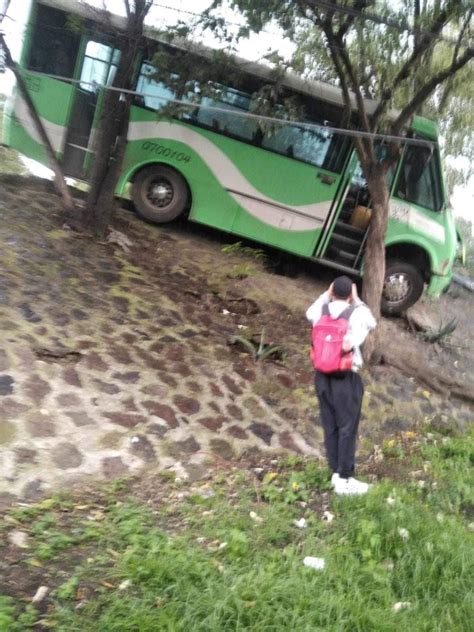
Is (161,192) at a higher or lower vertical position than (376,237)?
lower

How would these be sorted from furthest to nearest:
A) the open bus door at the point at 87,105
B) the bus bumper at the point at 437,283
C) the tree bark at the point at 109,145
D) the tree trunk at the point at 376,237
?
the bus bumper at the point at 437,283 < the open bus door at the point at 87,105 < the tree bark at the point at 109,145 < the tree trunk at the point at 376,237

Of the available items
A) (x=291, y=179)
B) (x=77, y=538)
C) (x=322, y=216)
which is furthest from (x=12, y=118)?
(x=77, y=538)

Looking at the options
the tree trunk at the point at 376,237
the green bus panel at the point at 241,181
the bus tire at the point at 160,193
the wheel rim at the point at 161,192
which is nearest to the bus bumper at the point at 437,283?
the green bus panel at the point at 241,181

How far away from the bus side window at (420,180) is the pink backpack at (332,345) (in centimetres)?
530

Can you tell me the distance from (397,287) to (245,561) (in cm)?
646

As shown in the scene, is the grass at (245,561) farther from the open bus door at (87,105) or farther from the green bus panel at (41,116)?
the green bus panel at (41,116)

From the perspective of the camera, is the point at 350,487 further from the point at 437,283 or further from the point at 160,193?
the point at 160,193

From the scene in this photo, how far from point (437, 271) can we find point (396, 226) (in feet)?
3.05

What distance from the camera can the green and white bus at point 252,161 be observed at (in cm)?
863

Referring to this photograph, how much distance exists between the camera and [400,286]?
8875 millimetres

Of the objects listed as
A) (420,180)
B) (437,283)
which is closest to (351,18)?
(420,180)

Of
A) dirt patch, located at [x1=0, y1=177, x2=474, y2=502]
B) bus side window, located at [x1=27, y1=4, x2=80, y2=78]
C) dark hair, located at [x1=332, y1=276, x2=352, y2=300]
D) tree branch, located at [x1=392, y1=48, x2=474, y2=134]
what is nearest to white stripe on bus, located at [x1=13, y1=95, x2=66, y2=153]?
bus side window, located at [x1=27, y1=4, x2=80, y2=78]

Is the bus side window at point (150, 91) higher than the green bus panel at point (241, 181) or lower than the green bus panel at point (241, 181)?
higher

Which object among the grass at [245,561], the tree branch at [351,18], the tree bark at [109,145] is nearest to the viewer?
the grass at [245,561]
